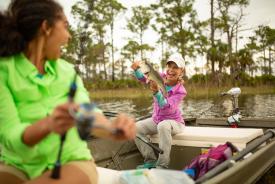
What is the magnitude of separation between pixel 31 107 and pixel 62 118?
61 cm

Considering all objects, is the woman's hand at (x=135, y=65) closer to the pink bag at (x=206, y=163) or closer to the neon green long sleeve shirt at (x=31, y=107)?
the pink bag at (x=206, y=163)

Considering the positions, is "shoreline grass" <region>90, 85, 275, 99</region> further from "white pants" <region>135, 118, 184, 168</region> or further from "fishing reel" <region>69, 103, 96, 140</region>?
"fishing reel" <region>69, 103, 96, 140</region>

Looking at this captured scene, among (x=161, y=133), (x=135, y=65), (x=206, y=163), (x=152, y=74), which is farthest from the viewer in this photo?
(x=135, y=65)

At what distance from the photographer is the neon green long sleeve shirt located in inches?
71.4

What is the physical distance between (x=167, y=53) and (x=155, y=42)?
2543 millimetres

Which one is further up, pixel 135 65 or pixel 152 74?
pixel 135 65

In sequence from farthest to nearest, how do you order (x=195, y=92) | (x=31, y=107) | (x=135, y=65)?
(x=195, y=92) → (x=135, y=65) → (x=31, y=107)

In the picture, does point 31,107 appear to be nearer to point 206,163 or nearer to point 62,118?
point 62,118

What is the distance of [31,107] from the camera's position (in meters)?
1.90

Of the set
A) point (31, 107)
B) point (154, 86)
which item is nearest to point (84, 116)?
point (31, 107)

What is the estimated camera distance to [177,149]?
198 inches

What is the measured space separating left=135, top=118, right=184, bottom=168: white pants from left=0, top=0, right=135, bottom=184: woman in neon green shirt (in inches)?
110

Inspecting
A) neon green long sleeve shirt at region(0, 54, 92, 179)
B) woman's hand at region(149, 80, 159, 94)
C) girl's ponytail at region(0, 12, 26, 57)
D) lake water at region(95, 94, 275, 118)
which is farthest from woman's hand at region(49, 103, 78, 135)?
lake water at region(95, 94, 275, 118)

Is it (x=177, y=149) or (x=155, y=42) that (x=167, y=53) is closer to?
(x=155, y=42)
